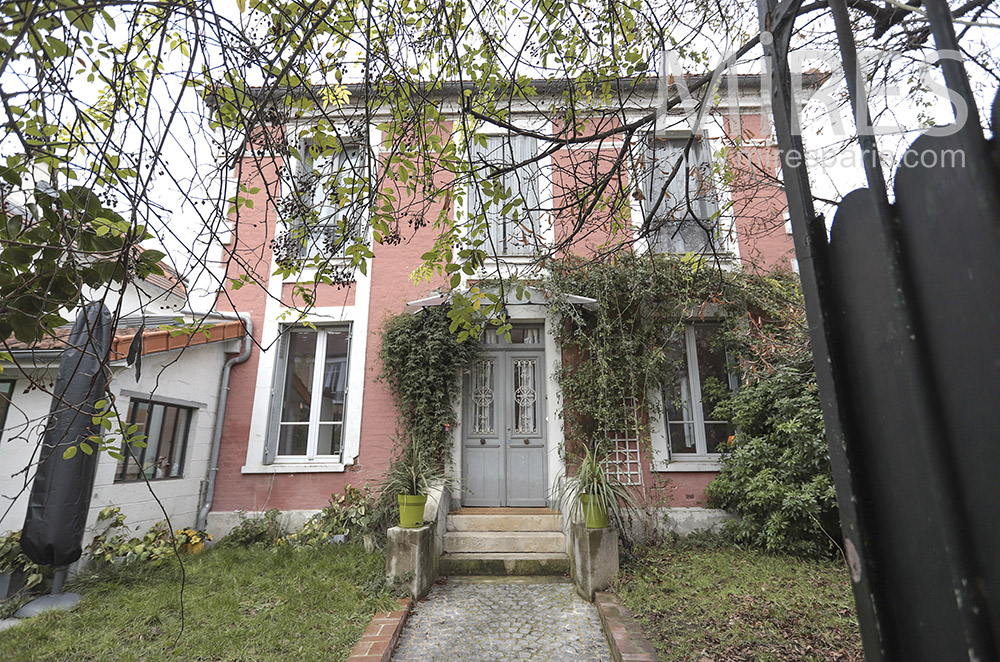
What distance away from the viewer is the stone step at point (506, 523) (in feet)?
19.4

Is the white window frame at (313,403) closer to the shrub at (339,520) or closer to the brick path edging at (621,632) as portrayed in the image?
the shrub at (339,520)

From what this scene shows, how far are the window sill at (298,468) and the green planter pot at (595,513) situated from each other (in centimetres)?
346

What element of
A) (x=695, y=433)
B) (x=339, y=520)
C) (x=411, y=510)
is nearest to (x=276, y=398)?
(x=339, y=520)

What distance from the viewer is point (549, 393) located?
6.75m

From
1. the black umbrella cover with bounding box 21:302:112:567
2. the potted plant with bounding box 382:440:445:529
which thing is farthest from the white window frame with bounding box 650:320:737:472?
the black umbrella cover with bounding box 21:302:112:567

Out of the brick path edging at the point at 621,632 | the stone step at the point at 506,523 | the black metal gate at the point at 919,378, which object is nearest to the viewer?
the black metal gate at the point at 919,378

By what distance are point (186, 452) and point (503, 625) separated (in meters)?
4.89

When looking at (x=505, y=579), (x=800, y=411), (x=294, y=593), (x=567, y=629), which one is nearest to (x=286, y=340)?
(x=294, y=593)

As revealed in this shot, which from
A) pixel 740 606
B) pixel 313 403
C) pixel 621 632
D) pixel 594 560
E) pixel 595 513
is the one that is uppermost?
pixel 313 403

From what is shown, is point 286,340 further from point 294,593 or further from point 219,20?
point 219,20

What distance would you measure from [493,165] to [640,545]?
4871 millimetres

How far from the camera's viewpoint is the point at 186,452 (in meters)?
6.62

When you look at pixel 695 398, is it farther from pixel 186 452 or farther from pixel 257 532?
pixel 186 452

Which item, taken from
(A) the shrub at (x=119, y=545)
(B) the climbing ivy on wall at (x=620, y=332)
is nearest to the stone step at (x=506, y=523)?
(B) the climbing ivy on wall at (x=620, y=332)
